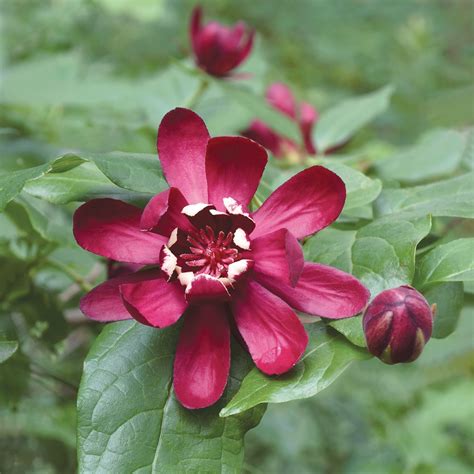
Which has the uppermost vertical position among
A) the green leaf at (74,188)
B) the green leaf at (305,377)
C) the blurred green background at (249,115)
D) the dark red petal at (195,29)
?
the green leaf at (74,188)

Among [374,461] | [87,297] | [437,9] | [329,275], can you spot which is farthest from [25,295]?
[437,9]

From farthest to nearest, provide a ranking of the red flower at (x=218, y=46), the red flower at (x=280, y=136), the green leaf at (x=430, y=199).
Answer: the red flower at (x=280, y=136)
the red flower at (x=218, y=46)
the green leaf at (x=430, y=199)

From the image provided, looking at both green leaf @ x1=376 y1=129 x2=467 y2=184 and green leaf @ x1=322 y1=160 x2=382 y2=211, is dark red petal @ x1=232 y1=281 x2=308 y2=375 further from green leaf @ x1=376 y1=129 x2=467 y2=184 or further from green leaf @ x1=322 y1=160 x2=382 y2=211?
green leaf @ x1=376 y1=129 x2=467 y2=184

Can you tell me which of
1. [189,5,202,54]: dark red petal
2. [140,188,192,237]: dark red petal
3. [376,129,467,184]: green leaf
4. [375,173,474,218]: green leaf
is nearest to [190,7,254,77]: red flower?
[189,5,202,54]: dark red petal

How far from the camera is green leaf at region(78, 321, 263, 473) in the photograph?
1.43ft

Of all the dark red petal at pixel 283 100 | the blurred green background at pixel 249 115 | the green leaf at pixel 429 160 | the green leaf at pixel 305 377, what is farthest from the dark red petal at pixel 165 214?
the dark red petal at pixel 283 100

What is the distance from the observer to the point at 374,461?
1.25 meters

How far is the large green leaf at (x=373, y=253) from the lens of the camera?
47cm

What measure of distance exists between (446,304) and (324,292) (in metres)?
0.12

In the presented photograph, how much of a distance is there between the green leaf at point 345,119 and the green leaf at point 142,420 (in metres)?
0.60

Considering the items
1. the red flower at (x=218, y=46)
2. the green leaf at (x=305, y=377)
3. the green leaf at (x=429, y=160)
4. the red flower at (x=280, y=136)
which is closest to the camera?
the green leaf at (x=305, y=377)

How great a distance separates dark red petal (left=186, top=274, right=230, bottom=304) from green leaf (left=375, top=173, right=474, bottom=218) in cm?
16

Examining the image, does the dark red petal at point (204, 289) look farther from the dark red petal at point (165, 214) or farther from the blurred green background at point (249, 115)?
the blurred green background at point (249, 115)

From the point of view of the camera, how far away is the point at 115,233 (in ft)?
1.61
